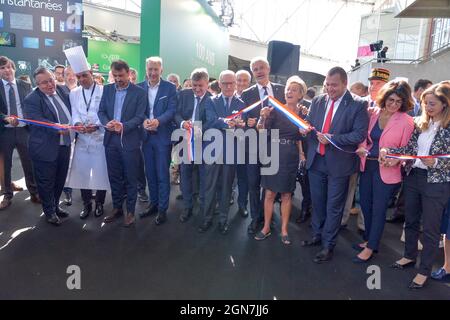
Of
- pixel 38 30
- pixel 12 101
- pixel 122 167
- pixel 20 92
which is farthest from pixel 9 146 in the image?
pixel 38 30

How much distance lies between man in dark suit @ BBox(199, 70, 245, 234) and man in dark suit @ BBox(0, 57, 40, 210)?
7.42 feet

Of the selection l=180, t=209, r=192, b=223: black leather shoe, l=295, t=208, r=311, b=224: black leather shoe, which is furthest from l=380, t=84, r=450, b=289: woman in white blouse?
l=180, t=209, r=192, b=223: black leather shoe

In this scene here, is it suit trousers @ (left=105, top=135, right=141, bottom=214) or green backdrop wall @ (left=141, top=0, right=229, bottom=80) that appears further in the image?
green backdrop wall @ (left=141, top=0, right=229, bottom=80)

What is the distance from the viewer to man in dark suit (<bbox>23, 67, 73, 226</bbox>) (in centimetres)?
333

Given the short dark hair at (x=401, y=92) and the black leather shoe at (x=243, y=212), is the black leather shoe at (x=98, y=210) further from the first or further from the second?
the short dark hair at (x=401, y=92)

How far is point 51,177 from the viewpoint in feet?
11.3

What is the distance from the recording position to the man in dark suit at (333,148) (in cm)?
275

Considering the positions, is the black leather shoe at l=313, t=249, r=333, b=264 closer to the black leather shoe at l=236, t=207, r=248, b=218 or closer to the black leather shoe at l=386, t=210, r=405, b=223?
the black leather shoe at l=236, t=207, r=248, b=218

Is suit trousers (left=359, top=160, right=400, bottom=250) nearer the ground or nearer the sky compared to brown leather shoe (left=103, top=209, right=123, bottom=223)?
nearer the sky

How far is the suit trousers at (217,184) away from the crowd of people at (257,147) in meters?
0.01

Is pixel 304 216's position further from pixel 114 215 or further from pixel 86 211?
pixel 86 211
